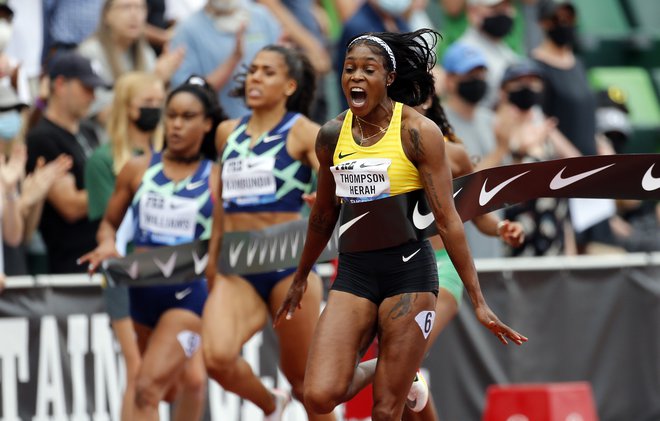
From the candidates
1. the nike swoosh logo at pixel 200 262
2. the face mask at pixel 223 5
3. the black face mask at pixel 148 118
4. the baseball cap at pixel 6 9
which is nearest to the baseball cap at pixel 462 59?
the face mask at pixel 223 5

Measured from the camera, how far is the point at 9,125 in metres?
11.0

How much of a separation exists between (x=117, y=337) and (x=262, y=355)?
1.71 metres

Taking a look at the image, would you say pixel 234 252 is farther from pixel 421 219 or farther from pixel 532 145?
pixel 532 145

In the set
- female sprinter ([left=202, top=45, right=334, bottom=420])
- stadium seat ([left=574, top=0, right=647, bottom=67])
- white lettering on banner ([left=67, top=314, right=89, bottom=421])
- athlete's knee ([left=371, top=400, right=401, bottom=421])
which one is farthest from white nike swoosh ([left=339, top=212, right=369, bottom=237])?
stadium seat ([left=574, top=0, right=647, bottom=67])

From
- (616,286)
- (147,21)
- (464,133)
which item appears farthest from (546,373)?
(147,21)

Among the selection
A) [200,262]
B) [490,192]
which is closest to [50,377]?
[200,262]

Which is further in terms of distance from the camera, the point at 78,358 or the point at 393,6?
the point at 393,6

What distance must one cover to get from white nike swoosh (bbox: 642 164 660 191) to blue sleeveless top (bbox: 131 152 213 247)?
3.02 meters

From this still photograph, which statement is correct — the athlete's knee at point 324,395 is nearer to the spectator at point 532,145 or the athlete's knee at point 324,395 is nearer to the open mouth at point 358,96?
the open mouth at point 358,96

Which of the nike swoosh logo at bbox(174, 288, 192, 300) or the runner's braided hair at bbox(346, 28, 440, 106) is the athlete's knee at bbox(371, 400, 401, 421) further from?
the nike swoosh logo at bbox(174, 288, 192, 300)

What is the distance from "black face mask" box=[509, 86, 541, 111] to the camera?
13.3m

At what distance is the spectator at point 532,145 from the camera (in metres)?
12.6

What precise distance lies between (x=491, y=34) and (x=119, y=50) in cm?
414

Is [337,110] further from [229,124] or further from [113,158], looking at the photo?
[229,124]
